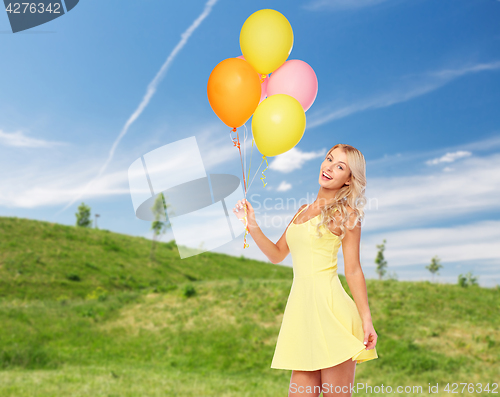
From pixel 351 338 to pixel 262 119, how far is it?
1629 mm

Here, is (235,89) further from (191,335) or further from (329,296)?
(191,335)

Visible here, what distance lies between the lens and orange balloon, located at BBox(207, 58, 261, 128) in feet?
10.5

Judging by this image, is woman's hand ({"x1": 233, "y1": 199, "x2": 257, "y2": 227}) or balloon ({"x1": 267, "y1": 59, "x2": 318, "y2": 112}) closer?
woman's hand ({"x1": 233, "y1": 199, "x2": 257, "y2": 227})

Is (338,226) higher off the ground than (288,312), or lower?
higher

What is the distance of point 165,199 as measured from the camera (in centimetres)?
571

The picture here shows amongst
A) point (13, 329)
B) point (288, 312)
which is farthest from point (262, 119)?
point (13, 329)

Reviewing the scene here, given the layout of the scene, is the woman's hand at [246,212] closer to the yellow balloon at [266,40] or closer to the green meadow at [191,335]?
the yellow balloon at [266,40]

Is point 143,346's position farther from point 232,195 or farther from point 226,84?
point 226,84

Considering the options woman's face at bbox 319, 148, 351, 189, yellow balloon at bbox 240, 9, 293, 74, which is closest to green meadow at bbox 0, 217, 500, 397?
woman's face at bbox 319, 148, 351, 189

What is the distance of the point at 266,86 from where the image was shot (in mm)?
3578

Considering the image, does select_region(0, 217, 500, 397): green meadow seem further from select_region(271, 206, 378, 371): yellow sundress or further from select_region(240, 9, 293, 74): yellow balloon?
select_region(240, 9, 293, 74): yellow balloon

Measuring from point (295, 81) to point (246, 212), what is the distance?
4.11 feet

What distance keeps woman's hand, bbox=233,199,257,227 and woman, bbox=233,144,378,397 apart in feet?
0.93

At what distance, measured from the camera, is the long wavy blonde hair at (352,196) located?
8.18ft
